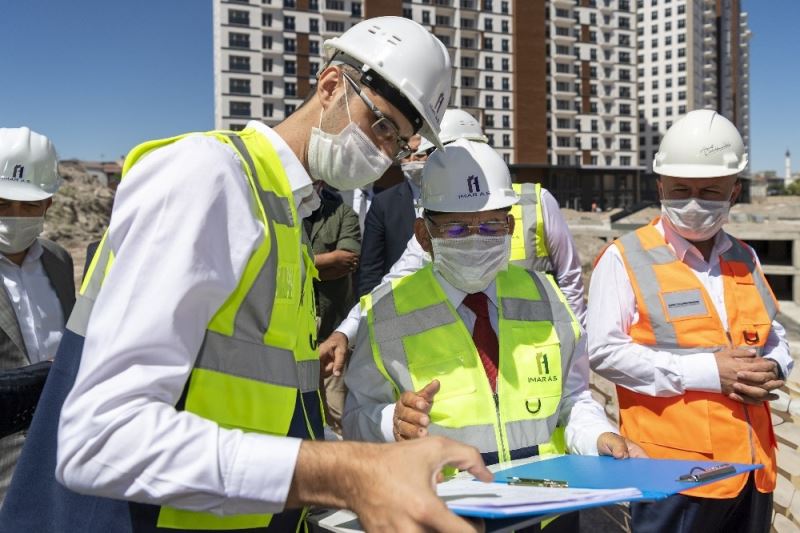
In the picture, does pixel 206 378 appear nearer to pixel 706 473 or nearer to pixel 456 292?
pixel 706 473

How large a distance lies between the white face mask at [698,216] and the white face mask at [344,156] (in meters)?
1.83

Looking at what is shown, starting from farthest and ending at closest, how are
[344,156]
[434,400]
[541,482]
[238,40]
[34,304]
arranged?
[238,40] → [34,304] → [434,400] → [344,156] → [541,482]

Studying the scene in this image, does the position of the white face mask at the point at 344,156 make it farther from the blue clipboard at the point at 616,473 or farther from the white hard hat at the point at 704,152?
the white hard hat at the point at 704,152

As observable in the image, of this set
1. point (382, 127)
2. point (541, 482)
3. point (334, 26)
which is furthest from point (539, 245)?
point (334, 26)

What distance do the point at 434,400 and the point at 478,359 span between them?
0.22 m

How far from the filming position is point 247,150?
4.75 ft

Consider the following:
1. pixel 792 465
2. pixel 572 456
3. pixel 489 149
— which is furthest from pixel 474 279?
pixel 792 465

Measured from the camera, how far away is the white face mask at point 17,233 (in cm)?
329

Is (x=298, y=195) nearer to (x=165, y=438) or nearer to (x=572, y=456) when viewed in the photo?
(x=165, y=438)

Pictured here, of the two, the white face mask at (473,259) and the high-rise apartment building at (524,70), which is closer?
the white face mask at (473,259)

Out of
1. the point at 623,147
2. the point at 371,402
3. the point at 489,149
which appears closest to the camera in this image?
the point at 371,402

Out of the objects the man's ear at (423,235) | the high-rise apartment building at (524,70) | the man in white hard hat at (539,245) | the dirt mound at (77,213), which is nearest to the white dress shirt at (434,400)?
the man's ear at (423,235)

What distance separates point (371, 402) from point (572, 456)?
74 cm

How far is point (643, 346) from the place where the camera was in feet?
9.43
